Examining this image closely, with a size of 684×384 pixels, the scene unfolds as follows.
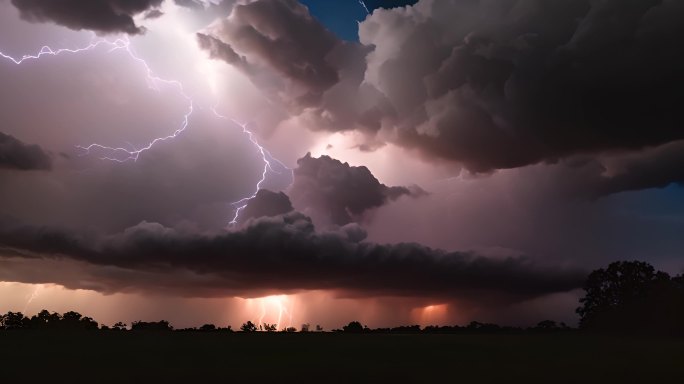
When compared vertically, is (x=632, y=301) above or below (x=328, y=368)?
above

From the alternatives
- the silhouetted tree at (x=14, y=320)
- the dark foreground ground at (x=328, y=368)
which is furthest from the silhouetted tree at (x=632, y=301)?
the silhouetted tree at (x=14, y=320)

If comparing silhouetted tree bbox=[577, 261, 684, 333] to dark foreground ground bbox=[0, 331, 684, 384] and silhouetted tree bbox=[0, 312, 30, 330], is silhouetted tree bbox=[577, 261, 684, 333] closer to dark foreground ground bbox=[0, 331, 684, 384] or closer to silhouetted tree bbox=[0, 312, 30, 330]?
dark foreground ground bbox=[0, 331, 684, 384]

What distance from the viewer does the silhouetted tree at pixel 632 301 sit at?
303ft

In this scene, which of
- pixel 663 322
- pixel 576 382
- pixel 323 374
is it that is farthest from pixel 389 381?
pixel 663 322

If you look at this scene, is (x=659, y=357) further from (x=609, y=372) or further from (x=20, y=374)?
(x=20, y=374)

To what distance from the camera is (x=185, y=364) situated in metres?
39.7

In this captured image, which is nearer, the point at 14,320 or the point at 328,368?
the point at 328,368

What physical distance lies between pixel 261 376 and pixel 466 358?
71.1 feet

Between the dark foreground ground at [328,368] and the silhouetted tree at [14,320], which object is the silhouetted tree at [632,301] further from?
the silhouetted tree at [14,320]

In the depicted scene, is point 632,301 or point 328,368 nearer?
point 328,368

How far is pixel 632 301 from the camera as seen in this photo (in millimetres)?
97500

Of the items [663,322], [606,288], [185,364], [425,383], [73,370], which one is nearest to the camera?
[425,383]

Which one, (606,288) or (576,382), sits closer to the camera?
(576,382)

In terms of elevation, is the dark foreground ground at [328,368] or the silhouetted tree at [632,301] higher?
the silhouetted tree at [632,301]
